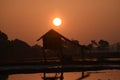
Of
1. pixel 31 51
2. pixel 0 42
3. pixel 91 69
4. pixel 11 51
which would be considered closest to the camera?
pixel 91 69

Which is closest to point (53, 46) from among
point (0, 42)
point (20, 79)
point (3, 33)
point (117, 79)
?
point (20, 79)

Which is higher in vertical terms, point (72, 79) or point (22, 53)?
point (22, 53)

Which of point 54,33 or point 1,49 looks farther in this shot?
point 1,49

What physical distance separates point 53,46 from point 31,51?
413 feet

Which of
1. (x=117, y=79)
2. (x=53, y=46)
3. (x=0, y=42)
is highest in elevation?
(x=0, y=42)

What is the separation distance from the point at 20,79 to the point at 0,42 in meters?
91.4

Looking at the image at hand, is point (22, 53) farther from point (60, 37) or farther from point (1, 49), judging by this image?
point (60, 37)

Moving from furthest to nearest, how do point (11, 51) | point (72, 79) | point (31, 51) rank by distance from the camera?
point (31, 51), point (11, 51), point (72, 79)

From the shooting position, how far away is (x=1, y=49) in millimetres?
121188

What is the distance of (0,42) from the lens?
129000 millimetres

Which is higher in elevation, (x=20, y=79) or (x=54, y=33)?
(x=54, y=33)

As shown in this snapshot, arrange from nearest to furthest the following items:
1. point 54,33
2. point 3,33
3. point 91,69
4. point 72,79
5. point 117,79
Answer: point 117,79 → point 72,79 → point 54,33 → point 91,69 → point 3,33

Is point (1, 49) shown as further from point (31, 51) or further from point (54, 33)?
point (54, 33)

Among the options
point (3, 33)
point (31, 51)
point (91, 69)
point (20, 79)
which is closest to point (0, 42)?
point (3, 33)
